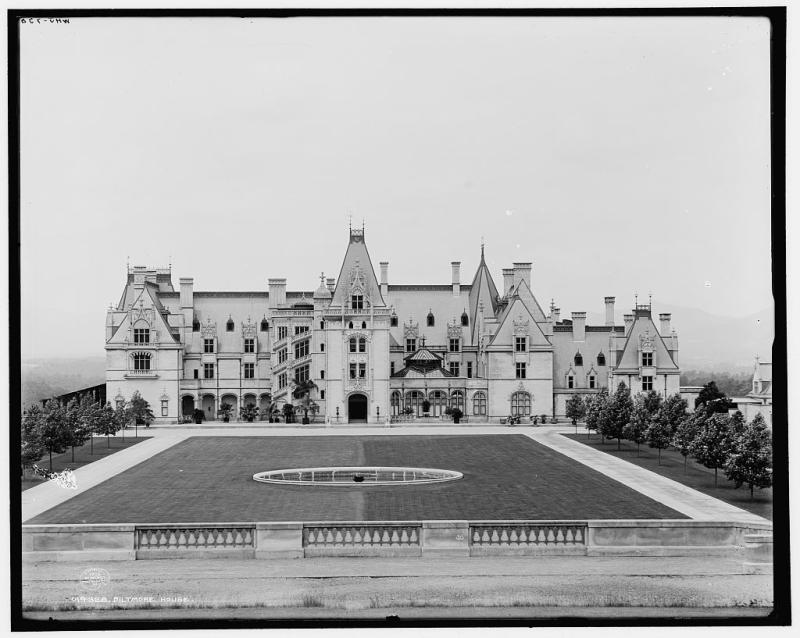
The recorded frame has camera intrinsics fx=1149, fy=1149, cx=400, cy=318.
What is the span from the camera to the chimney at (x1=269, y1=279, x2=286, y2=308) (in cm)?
7869

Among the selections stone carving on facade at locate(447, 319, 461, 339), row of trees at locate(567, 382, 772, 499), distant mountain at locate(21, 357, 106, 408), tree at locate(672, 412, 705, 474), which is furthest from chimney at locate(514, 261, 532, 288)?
distant mountain at locate(21, 357, 106, 408)

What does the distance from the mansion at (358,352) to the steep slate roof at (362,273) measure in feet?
Answer: 0.29

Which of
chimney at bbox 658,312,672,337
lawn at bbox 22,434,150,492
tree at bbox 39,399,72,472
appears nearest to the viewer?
lawn at bbox 22,434,150,492

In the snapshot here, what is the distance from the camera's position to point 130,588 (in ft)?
81.9

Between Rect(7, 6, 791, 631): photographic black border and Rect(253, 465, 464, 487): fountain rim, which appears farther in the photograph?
Rect(253, 465, 464, 487): fountain rim

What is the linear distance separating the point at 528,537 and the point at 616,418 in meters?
27.0

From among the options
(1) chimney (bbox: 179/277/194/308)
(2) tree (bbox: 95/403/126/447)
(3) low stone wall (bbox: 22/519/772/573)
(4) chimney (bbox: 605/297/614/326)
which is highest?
(1) chimney (bbox: 179/277/194/308)

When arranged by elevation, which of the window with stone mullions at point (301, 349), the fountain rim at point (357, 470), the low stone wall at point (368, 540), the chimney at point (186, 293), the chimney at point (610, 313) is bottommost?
the fountain rim at point (357, 470)

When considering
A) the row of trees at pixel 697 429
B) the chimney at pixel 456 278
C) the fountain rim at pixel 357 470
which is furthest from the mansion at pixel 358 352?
the fountain rim at pixel 357 470

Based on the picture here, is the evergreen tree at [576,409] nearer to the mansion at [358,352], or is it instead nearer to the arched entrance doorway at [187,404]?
the mansion at [358,352]

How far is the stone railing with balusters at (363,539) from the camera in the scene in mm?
26609

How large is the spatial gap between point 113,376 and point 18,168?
158 feet

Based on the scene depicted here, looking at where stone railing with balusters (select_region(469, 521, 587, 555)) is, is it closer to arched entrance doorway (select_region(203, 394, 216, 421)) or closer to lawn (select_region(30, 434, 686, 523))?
lawn (select_region(30, 434, 686, 523))

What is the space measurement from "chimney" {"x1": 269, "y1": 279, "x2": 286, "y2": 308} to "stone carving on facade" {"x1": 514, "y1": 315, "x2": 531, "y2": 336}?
630 inches
